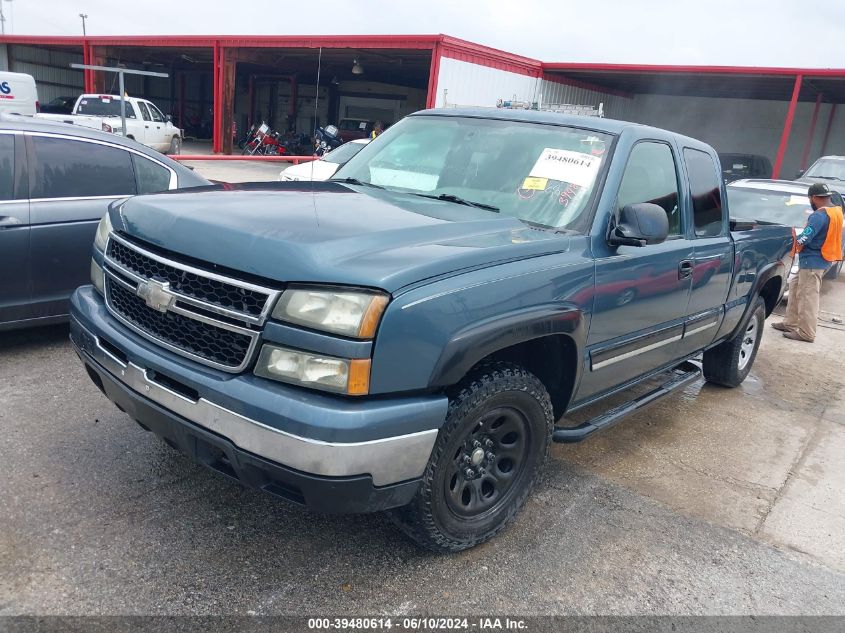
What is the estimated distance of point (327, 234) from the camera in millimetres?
2482

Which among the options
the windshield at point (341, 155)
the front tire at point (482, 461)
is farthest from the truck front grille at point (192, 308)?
the windshield at point (341, 155)

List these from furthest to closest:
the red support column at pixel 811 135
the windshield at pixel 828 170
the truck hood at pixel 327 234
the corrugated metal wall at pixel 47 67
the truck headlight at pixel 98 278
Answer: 1. the corrugated metal wall at pixel 47 67
2. the red support column at pixel 811 135
3. the windshield at pixel 828 170
4. the truck headlight at pixel 98 278
5. the truck hood at pixel 327 234

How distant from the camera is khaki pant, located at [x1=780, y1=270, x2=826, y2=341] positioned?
24.7 feet

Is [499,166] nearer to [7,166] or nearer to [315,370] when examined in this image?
[315,370]

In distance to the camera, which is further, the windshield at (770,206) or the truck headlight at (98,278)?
the windshield at (770,206)

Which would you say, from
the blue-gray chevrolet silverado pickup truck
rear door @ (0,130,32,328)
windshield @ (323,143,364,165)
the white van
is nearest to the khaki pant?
the blue-gray chevrolet silverado pickup truck

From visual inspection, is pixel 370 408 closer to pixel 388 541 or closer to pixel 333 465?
pixel 333 465

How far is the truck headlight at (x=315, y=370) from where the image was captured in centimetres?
222

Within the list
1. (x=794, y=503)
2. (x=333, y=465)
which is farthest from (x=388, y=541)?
(x=794, y=503)


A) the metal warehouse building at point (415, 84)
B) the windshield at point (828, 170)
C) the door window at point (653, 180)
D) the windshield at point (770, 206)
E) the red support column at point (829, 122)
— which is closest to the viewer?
the door window at point (653, 180)

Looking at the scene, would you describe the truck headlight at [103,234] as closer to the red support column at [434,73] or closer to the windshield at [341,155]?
the windshield at [341,155]

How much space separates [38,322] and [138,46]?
85.3 feet

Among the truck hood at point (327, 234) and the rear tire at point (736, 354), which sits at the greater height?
the truck hood at point (327, 234)

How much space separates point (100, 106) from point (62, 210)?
17.3 m
